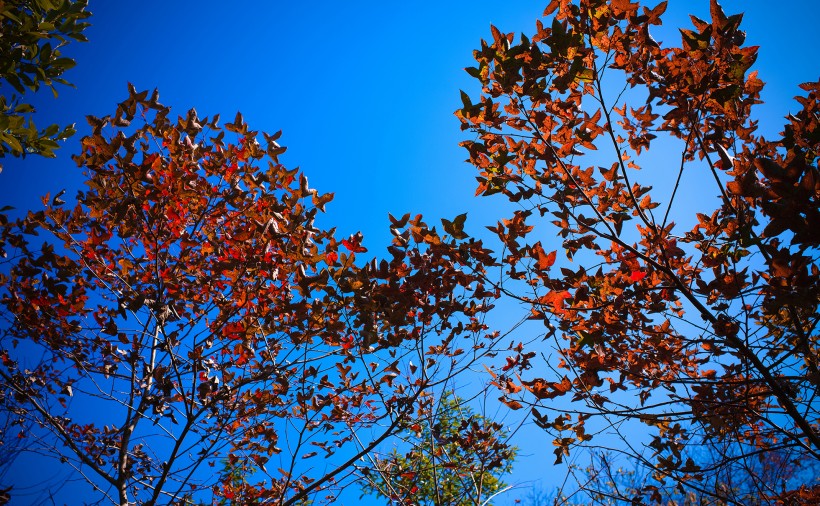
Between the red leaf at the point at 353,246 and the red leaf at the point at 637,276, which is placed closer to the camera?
the red leaf at the point at 637,276

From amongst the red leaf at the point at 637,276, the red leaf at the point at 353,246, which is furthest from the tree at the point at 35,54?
the red leaf at the point at 637,276

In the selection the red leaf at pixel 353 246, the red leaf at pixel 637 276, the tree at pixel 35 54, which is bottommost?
the red leaf at pixel 637 276

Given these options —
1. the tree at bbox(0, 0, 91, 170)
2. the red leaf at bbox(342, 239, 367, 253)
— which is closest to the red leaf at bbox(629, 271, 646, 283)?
the red leaf at bbox(342, 239, 367, 253)

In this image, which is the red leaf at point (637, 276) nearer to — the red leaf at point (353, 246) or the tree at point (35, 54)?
the red leaf at point (353, 246)

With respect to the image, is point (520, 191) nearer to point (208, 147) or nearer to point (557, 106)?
point (557, 106)

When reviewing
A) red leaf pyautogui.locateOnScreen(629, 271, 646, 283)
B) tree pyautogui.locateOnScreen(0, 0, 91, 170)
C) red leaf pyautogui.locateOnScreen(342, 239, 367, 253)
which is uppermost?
tree pyautogui.locateOnScreen(0, 0, 91, 170)

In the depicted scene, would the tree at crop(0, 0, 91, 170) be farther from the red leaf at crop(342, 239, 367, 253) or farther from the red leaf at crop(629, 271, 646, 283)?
the red leaf at crop(629, 271, 646, 283)

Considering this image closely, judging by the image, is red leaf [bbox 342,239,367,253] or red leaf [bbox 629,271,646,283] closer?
red leaf [bbox 629,271,646,283]

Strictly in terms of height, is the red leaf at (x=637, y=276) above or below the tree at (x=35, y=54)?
below

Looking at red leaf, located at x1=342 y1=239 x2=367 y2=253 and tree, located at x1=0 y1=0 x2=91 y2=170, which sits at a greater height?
tree, located at x1=0 y1=0 x2=91 y2=170

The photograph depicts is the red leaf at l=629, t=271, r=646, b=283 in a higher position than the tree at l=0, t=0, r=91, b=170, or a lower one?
lower

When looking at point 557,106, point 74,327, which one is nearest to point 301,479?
point 74,327

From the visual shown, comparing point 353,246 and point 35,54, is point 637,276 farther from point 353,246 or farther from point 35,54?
point 35,54

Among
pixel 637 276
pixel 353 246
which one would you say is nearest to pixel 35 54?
pixel 353 246
